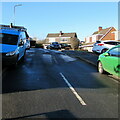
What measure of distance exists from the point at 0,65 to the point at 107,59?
5.07 metres

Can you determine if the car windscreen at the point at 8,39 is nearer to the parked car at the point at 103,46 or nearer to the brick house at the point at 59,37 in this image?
the parked car at the point at 103,46

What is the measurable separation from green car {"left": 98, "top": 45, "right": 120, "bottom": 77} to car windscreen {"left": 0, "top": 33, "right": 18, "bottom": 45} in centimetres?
489

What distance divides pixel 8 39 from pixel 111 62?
19.6 ft

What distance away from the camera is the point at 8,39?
1062 cm

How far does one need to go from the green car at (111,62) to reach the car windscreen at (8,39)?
4.89 m

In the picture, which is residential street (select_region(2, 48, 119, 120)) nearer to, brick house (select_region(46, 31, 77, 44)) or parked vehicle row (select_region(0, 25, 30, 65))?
parked vehicle row (select_region(0, 25, 30, 65))

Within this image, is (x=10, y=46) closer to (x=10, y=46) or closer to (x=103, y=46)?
(x=10, y=46)

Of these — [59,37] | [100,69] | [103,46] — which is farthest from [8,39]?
[59,37]

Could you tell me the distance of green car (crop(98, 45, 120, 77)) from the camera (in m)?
7.26

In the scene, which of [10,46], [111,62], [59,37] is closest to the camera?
[111,62]

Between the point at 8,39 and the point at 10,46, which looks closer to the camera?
the point at 10,46

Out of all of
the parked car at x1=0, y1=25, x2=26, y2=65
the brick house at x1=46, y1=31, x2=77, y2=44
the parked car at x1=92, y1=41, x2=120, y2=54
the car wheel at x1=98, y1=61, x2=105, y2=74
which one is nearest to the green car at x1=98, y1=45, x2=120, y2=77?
the car wheel at x1=98, y1=61, x2=105, y2=74

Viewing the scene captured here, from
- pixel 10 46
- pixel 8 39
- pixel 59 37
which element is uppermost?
pixel 59 37

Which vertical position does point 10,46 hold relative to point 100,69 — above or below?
above
